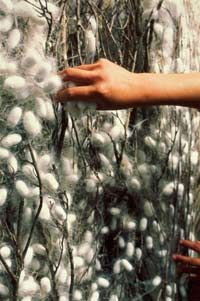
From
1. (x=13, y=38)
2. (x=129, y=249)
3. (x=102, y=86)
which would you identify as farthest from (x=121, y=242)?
(x=13, y=38)

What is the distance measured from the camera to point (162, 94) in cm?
108

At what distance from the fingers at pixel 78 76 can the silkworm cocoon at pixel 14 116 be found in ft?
0.29

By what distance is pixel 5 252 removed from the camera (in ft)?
3.29

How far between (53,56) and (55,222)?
0.84ft

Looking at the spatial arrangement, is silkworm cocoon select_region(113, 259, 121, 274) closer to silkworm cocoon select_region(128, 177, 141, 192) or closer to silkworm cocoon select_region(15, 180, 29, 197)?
silkworm cocoon select_region(128, 177, 141, 192)

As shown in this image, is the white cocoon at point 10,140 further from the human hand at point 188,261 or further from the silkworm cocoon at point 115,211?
the human hand at point 188,261

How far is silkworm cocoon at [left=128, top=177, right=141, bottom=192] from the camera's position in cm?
122

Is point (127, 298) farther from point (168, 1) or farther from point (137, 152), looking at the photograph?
point (168, 1)

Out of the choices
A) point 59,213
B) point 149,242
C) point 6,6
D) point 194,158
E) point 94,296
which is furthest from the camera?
point 194,158

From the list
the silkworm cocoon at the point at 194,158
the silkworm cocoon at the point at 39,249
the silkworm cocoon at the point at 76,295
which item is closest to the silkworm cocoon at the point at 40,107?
the silkworm cocoon at the point at 39,249

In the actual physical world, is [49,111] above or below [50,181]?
above

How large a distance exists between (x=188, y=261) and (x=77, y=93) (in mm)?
498

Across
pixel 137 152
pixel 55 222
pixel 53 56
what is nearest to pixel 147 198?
pixel 137 152

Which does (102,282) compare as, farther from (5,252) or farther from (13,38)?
(13,38)
